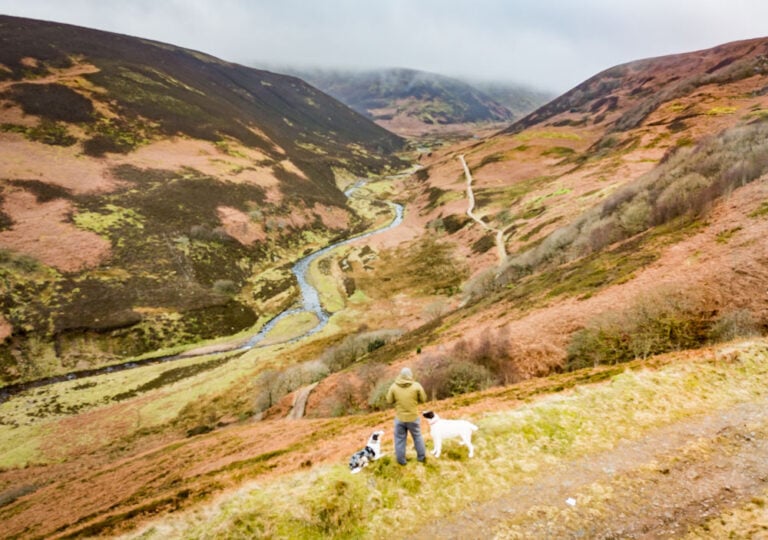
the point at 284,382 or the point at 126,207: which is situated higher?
the point at 126,207

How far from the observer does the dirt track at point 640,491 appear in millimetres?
9875

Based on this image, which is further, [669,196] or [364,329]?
[364,329]

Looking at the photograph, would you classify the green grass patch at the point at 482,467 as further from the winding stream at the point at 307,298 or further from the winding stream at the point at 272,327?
the winding stream at the point at 307,298

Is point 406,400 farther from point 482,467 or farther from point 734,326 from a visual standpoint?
point 734,326

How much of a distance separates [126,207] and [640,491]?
9717cm

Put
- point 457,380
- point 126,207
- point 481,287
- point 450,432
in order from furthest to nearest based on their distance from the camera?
point 126,207 < point 481,287 < point 457,380 < point 450,432

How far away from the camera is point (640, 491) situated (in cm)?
1076

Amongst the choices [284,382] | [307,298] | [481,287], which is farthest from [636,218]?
[307,298]

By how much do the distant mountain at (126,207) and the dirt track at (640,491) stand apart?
196 ft

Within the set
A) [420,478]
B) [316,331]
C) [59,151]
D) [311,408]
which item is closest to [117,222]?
[59,151]

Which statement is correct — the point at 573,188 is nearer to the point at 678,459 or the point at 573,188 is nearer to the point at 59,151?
the point at 678,459

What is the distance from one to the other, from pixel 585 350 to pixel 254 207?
94738 mm

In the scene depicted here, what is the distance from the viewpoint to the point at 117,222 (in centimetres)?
7788

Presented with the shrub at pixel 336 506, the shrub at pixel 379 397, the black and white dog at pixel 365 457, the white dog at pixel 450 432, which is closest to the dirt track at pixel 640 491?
the white dog at pixel 450 432
